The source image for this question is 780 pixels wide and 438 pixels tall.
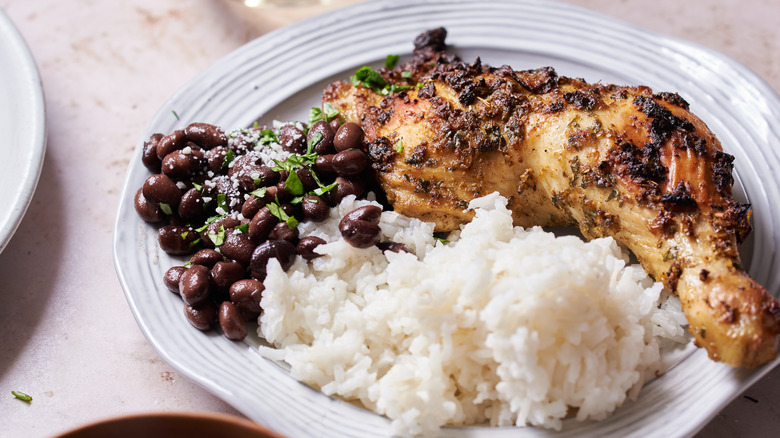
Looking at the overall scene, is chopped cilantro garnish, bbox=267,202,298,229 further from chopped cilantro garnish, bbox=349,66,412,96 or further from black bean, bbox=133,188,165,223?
chopped cilantro garnish, bbox=349,66,412,96

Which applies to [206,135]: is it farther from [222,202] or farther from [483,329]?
[483,329]

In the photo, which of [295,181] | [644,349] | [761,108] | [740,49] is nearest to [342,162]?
[295,181]

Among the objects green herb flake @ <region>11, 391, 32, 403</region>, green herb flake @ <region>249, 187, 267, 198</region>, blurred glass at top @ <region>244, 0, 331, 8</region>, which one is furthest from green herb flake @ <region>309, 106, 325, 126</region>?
green herb flake @ <region>11, 391, 32, 403</region>

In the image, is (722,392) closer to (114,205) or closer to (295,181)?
(295,181)

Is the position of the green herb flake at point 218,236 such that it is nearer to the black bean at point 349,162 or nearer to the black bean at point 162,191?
the black bean at point 162,191

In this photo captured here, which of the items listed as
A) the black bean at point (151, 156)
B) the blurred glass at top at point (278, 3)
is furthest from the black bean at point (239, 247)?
the blurred glass at top at point (278, 3)

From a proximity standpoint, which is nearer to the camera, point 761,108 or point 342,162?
point 342,162
